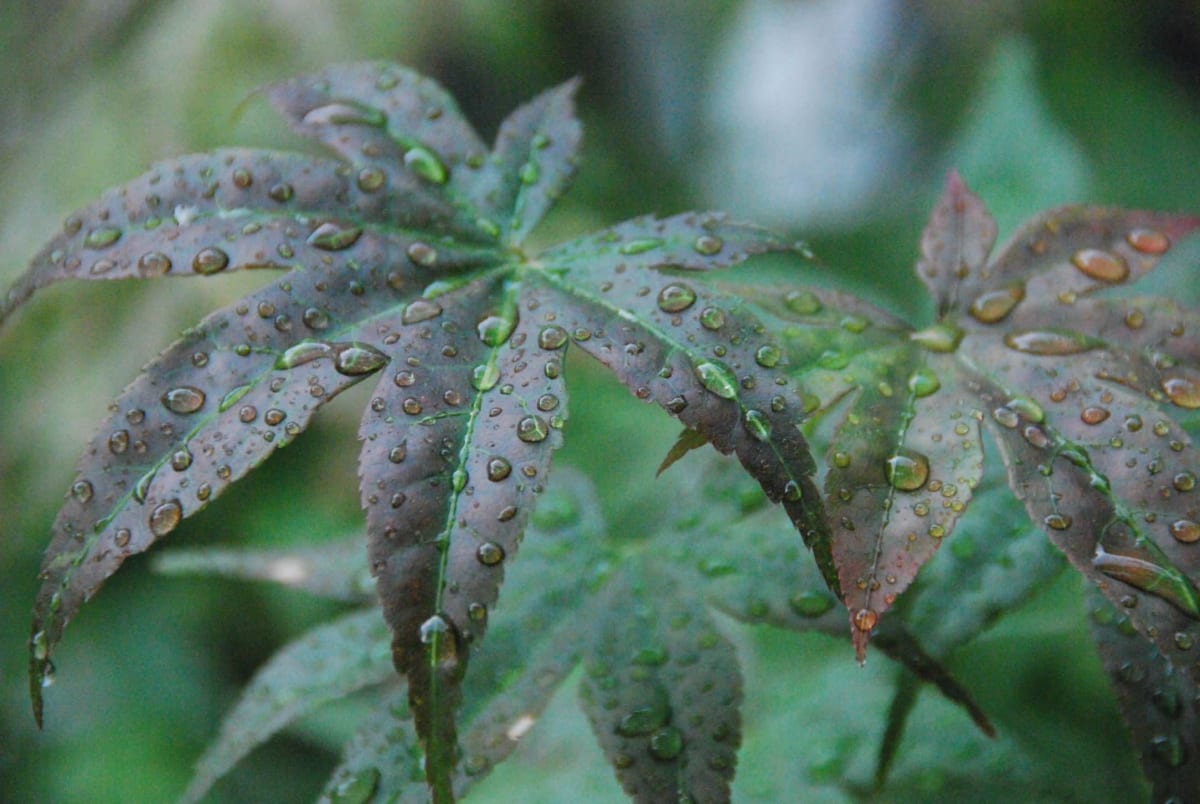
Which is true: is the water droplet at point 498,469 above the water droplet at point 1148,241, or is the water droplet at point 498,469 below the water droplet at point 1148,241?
above

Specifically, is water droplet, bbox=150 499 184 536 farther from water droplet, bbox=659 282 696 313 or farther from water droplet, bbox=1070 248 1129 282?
water droplet, bbox=1070 248 1129 282

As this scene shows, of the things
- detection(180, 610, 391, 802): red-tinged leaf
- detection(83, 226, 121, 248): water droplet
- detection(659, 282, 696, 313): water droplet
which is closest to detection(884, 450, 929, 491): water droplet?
detection(659, 282, 696, 313): water droplet

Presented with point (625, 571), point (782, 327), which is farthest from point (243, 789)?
point (782, 327)

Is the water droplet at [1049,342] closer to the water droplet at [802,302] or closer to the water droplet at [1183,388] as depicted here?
the water droplet at [1183,388]

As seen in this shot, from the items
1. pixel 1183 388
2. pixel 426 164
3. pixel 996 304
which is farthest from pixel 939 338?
pixel 426 164

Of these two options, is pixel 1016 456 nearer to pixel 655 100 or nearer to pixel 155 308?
pixel 155 308

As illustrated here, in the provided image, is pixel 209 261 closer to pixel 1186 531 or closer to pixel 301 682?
pixel 301 682

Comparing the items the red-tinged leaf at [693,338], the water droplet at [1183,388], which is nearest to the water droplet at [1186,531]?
the water droplet at [1183,388]
